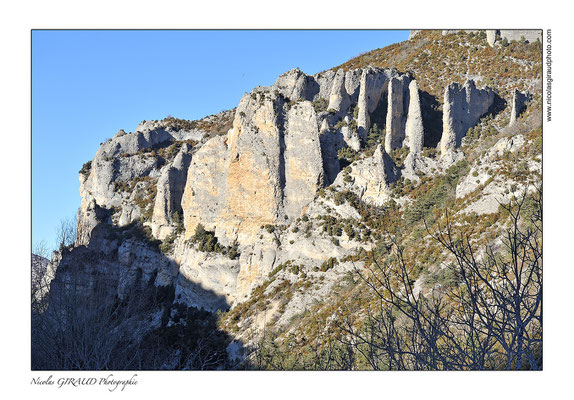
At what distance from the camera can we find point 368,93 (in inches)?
1529

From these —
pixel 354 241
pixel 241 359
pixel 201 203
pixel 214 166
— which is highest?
pixel 214 166

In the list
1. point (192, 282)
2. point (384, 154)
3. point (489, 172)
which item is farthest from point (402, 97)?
point (192, 282)

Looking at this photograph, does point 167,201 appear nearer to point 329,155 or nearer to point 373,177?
point 329,155

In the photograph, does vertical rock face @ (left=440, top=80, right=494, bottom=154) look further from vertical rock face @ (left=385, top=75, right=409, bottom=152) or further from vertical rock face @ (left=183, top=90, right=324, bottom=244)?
vertical rock face @ (left=183, top=90, right=324, bottom=244)

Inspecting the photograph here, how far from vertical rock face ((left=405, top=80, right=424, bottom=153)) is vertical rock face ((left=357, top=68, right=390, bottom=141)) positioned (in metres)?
3.13

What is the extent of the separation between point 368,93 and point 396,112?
3028 millimetres

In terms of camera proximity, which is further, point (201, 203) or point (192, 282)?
point (201, 203)

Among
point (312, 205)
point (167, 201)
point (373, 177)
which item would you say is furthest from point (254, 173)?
point (167, 201)

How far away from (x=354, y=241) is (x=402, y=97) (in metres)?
14.2

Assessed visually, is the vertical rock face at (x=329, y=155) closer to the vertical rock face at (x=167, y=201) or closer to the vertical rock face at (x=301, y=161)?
the vertical rock face at (x=301, y=161)

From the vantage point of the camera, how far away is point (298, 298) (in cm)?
2814

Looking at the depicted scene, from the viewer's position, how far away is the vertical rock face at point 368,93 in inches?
1487

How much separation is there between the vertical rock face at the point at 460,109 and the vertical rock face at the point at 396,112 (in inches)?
129
